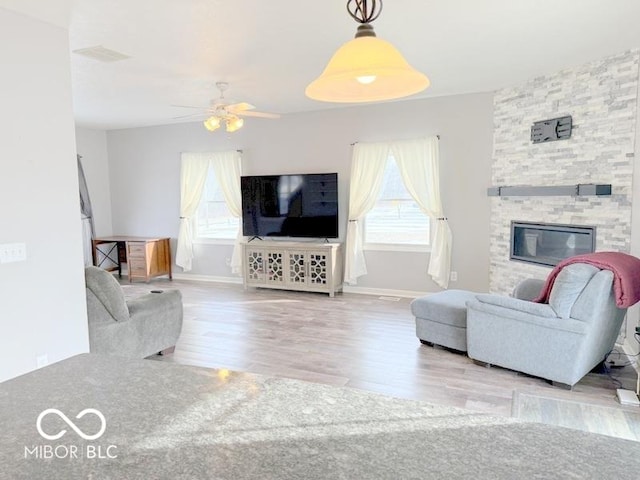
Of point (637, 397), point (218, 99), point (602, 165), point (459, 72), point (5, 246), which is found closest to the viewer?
point (5, 246)

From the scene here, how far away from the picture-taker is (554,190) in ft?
15.2

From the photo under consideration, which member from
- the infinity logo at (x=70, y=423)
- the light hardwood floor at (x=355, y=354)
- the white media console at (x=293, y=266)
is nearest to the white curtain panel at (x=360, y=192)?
the white media console at (x=293, y=266)

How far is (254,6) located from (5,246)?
2.24m

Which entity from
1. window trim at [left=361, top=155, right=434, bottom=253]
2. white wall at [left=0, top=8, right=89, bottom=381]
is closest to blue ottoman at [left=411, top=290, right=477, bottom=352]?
window trim at [left=361, top=155, right=434, bottom=253]

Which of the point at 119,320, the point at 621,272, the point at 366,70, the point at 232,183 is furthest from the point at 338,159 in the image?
the point at 366,70

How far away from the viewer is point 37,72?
295cm

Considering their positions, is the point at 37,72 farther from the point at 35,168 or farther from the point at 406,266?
the point at 406,266

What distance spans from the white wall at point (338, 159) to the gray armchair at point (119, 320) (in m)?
3.35

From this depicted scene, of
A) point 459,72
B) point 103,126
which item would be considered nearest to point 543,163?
point 459,72

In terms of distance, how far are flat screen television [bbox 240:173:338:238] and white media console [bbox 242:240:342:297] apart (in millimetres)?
217

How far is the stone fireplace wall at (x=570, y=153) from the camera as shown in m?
4.12

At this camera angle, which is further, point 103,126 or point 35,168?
point 103,126

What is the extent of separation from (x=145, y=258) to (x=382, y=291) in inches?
156

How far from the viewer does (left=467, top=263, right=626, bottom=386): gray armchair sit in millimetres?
3191
